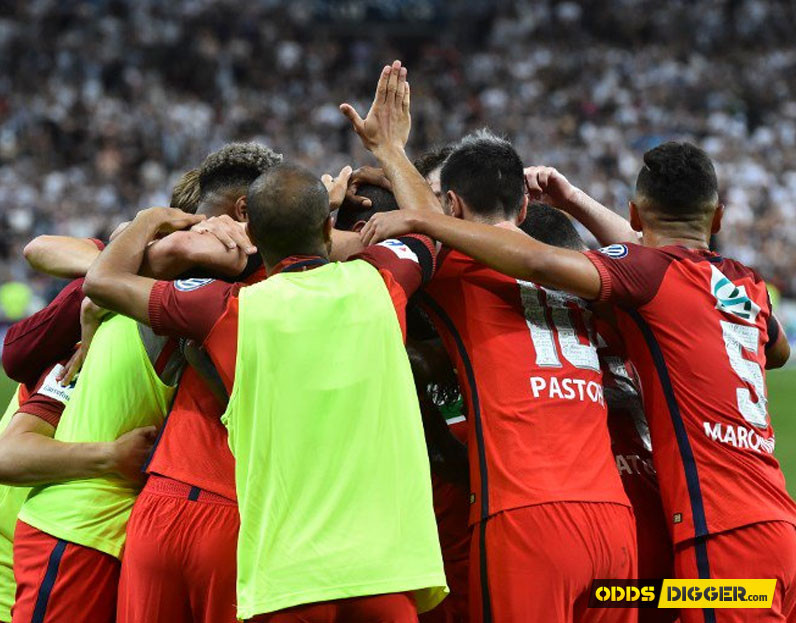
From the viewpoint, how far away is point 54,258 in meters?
4.88

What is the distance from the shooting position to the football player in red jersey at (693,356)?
4.32 meters

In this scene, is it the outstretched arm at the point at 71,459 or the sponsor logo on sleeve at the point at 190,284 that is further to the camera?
the outstretched arm at the point at 71,459

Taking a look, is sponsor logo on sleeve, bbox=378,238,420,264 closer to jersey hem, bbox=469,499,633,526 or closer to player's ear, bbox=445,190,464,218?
player's ear, bbox=445,190,464,218

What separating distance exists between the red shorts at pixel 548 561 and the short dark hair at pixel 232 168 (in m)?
1.74

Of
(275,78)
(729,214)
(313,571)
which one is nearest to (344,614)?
(313,571)

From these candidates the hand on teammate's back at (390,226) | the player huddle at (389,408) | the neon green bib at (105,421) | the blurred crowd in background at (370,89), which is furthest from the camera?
the blurred crowd in background at (370,89)

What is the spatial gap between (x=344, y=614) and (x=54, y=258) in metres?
2.07

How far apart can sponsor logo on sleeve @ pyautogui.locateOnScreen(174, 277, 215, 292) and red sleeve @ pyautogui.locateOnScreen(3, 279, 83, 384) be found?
86cm

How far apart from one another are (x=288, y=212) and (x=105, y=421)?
119 cm

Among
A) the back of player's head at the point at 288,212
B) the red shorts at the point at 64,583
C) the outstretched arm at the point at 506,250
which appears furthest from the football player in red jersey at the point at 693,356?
the red shorts at the point at 64,583

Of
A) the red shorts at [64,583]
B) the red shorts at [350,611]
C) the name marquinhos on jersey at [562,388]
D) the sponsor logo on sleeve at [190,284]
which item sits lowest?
the red shorts at [350,611]

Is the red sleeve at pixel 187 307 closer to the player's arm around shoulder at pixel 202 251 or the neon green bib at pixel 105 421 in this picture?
the player's arm around shoulder at pixel 202 251

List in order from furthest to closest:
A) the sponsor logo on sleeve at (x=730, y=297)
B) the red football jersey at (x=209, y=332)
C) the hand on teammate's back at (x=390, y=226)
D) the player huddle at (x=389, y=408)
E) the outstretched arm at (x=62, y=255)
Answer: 1. the outstretched arm at (x=62, y=255)
2. the sponsor logo on sleeve at (x=730, y=297)
3. the hand on teammate's back at (x=390, y=226)
4. the red football jersey at (x=209, y=332)
5. the player huddle at (x=389, y=408)

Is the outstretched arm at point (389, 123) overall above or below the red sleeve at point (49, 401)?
above
